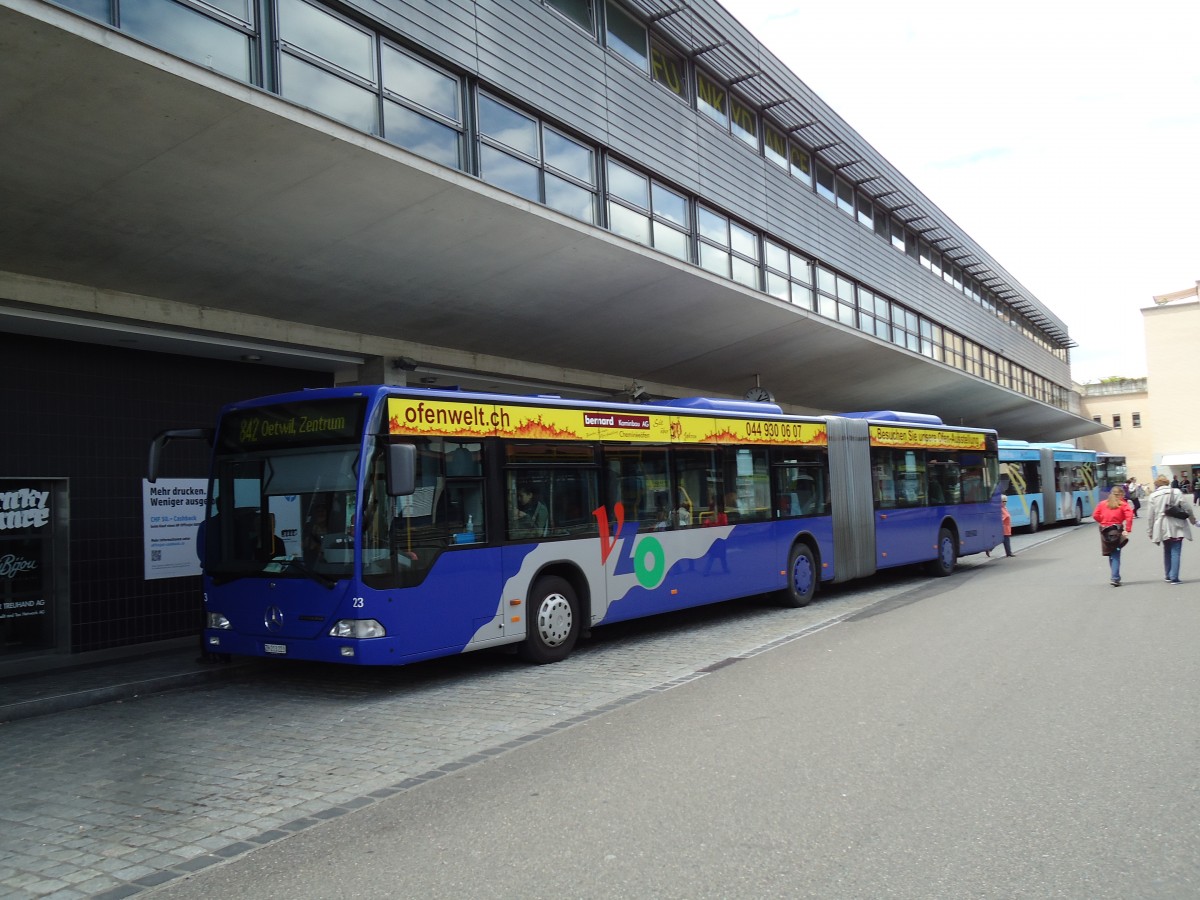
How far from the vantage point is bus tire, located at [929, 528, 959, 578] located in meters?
18.5

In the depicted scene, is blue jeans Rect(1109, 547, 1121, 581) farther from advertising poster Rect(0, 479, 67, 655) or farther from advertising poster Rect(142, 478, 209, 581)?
advertising poster Rect(0, 479, 67, 655)

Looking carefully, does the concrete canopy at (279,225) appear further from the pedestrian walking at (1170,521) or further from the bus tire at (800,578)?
the pedestrian walking at (1170,521)

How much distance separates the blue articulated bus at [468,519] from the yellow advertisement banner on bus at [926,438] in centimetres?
356

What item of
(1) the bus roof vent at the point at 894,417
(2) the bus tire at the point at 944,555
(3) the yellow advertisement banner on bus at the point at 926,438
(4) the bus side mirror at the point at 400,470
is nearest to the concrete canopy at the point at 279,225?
(1) the bus roof vent at the point at 894,417

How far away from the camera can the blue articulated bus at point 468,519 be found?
8.59m

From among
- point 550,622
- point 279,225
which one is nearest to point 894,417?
point 550,622

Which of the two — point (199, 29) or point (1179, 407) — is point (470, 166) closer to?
point (199, 29)

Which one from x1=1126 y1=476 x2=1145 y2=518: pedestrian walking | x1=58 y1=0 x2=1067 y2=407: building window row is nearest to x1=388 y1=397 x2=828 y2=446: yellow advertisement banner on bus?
x1=58 y1=0 x2=1067 y2=407: building window row

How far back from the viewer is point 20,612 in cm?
1131

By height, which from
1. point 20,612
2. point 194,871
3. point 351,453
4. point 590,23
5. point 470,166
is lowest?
point 194,871

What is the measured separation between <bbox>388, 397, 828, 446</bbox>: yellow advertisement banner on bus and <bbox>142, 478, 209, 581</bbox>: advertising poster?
5122 millimetres

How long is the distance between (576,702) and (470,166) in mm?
7673

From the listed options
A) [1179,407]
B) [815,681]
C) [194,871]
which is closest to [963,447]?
[815,681]

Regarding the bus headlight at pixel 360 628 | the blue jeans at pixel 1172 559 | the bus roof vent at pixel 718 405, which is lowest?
the blue jeans at pixel 1172 559
